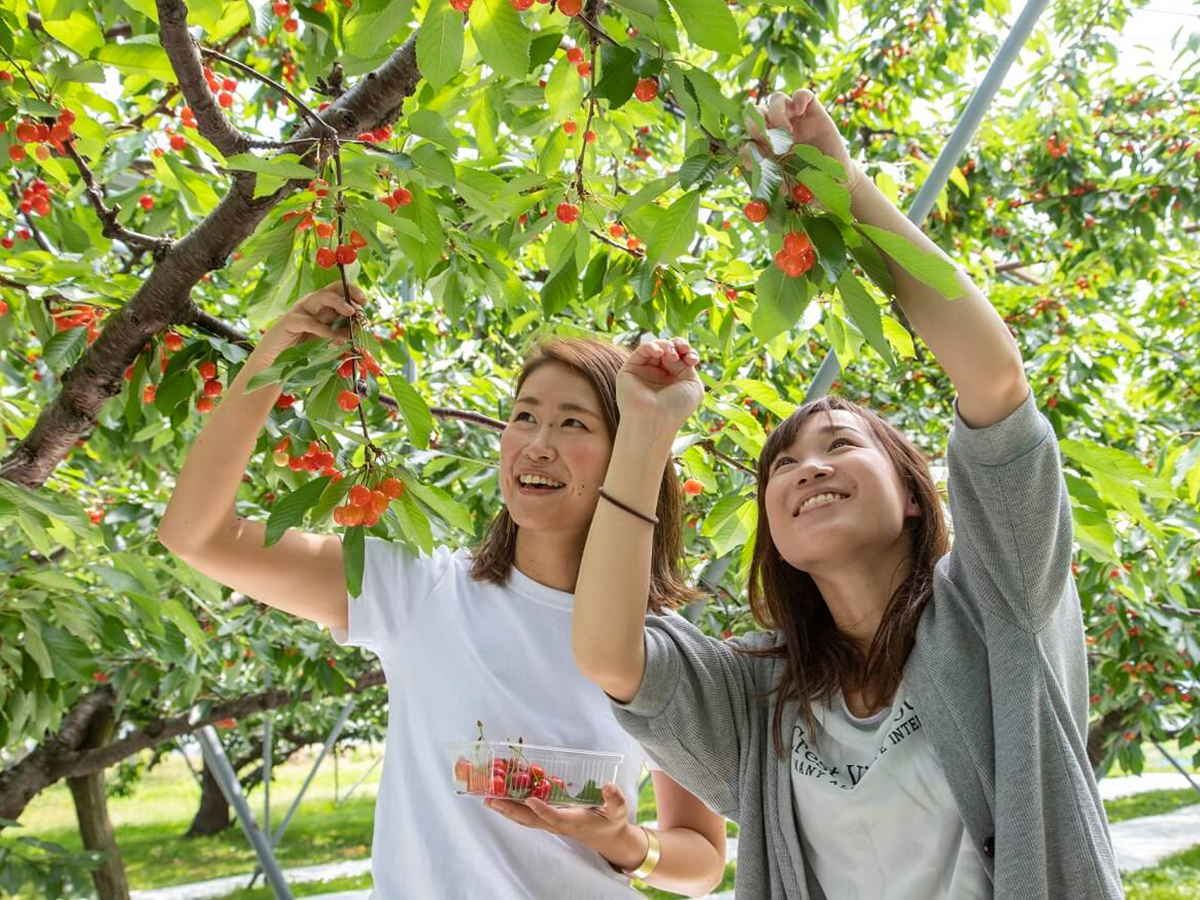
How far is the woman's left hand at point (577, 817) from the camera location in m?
1.30

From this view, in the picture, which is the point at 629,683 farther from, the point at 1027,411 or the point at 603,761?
the point at 1027,411

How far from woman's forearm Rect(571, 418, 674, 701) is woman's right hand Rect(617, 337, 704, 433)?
15 mm

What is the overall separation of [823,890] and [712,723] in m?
0.23

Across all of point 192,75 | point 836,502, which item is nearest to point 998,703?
point 836,502

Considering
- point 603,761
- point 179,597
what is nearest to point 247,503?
point 179,597

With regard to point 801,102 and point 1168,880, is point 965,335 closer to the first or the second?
point 801,102

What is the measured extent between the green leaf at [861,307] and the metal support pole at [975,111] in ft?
2.28

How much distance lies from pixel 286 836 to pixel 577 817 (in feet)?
45.2

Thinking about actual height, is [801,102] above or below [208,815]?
above

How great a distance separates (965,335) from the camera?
111 centimetres

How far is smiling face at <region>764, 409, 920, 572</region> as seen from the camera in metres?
1.28

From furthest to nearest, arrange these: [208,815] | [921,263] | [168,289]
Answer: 1. [208,815]
2. [168,289]
3. [921,263]

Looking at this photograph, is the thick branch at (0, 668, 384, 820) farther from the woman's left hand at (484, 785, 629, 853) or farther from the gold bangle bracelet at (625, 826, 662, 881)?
the woman's left hand at (484, 785, 629, 853)

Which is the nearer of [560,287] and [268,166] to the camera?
[268,166]
